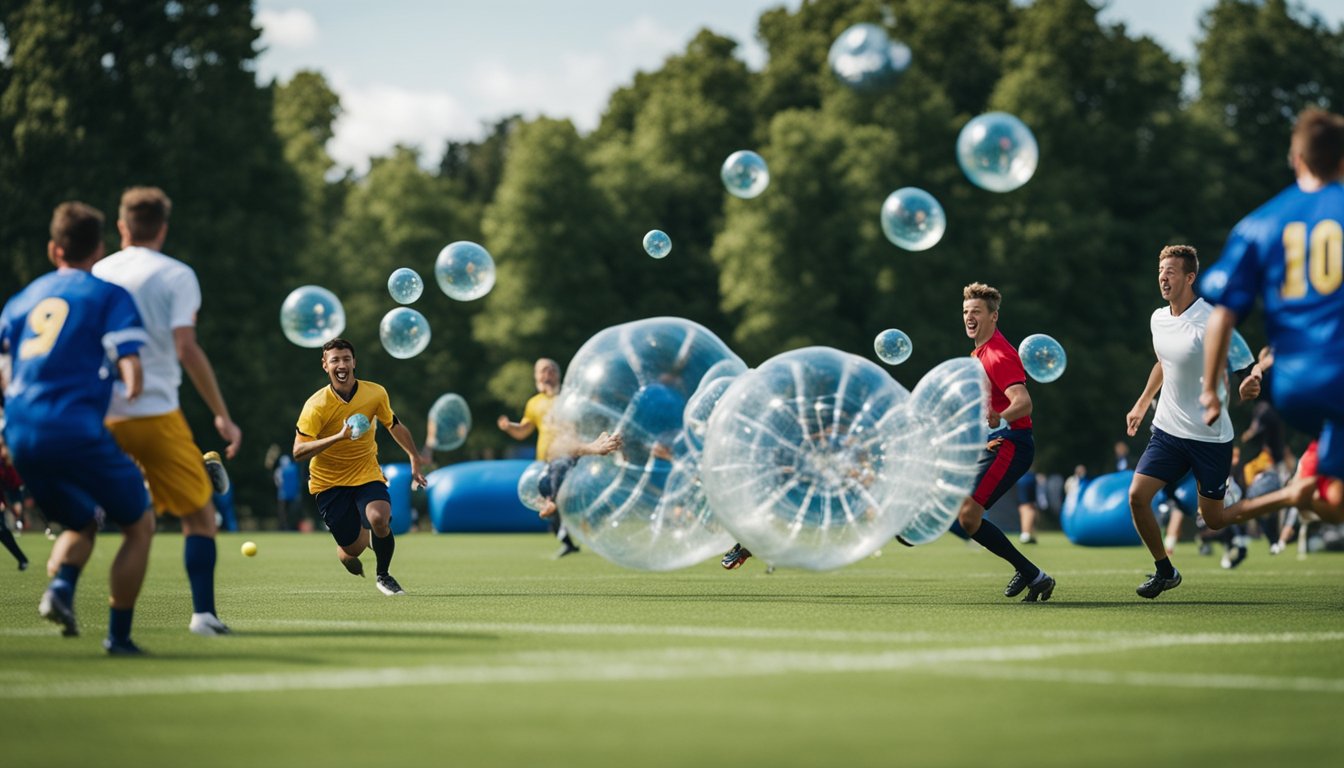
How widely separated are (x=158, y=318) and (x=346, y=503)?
18.8 feet

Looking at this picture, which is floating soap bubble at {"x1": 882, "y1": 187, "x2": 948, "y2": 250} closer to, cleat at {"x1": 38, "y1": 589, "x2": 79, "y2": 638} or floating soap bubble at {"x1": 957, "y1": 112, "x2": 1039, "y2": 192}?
floating soap bubble at {"x1": 957, "y1": 112, "x2": 1039, "y2": 192}

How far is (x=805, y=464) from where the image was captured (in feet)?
36.0

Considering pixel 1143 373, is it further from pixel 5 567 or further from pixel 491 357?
pixel 5 567

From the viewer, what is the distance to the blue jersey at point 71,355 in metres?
8.67

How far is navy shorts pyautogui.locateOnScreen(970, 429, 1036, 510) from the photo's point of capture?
13102 mm

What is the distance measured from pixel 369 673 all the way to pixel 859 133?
44911 millimetres

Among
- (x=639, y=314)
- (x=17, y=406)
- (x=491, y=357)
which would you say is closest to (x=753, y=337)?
(x=639, y=314)

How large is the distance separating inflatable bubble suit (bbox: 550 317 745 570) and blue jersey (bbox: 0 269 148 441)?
385 cm

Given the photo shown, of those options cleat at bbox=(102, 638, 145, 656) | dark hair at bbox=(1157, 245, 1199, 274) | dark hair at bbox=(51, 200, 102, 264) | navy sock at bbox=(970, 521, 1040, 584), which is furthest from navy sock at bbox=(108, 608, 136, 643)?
dark hair at bbox=(1157, 245, 1199, 274)

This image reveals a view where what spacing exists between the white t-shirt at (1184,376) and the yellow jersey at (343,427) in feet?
20.1

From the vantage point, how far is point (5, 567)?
20.1 m

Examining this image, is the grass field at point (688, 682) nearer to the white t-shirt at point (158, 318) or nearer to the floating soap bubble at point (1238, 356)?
the white t-shirt at point (158, 318)

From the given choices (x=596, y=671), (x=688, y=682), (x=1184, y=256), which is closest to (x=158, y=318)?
(x=596, y=671)

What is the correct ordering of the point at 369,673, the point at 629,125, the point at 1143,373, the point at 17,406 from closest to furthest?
1. the point at 369,673
2. the point at 17,406
3. the point at 1143,373
4. the point at 629,125
